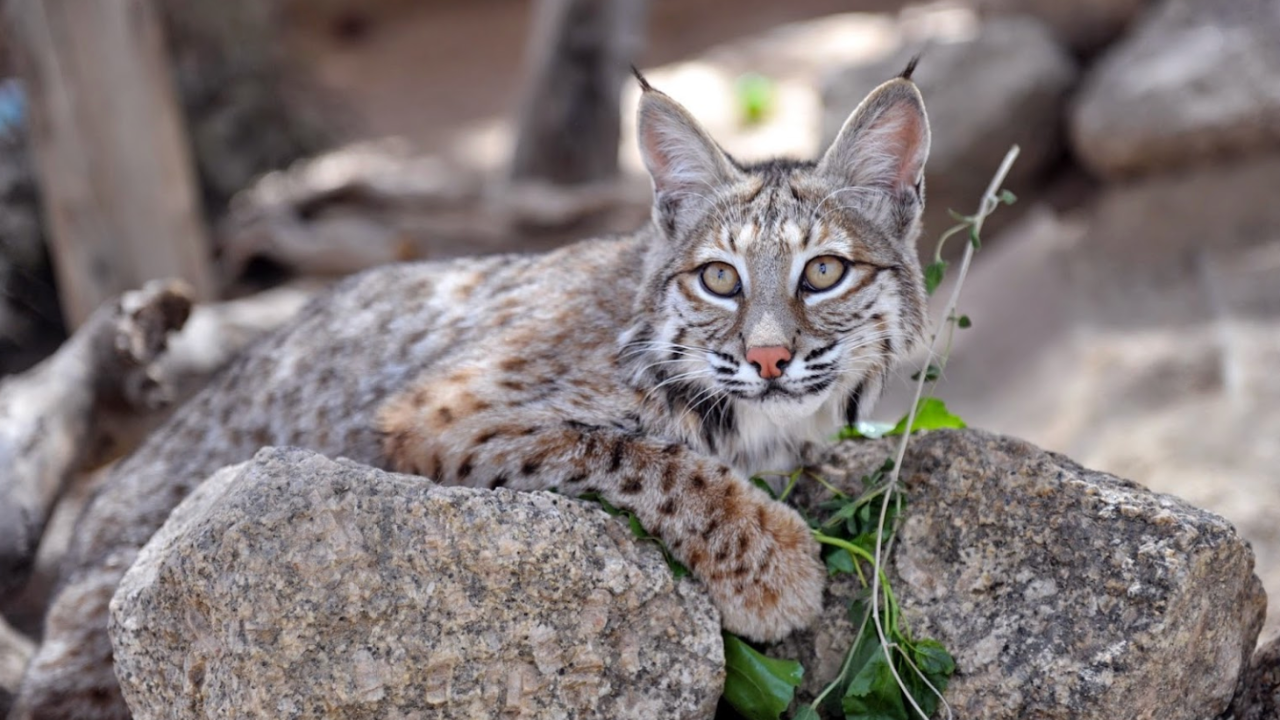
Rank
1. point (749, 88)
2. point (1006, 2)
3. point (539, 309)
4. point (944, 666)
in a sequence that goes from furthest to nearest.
Result: point (749, 88)
point (1006, 2)
point (539, 309)
point (944, 666)

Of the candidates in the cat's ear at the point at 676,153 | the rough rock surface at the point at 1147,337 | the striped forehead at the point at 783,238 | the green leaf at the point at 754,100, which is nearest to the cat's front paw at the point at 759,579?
the striped forehead at the point at 783,238

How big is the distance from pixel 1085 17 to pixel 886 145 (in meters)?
6.83

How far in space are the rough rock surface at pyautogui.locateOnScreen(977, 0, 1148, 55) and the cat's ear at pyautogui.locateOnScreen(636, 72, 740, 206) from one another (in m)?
6.83

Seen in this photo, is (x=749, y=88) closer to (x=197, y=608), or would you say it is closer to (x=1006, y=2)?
(x=1006, y=2)

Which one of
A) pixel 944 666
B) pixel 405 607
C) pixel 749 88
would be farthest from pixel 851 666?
pixel 749 88

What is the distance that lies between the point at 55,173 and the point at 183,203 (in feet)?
2.82

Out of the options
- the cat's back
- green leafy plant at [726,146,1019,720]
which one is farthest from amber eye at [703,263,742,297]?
green leafy plant at [726,146,1019,720]

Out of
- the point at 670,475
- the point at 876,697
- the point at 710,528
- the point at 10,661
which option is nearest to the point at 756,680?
the point at 876,697

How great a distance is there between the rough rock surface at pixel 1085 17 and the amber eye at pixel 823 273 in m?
7.06

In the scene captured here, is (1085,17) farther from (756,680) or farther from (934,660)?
(756,680)

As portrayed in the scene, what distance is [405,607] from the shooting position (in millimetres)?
3061

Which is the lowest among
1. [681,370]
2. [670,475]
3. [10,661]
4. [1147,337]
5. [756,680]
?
[10,661]

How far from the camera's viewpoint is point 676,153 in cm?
389

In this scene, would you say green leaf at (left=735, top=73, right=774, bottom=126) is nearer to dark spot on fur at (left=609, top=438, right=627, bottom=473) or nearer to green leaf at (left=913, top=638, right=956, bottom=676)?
dark spot on fur at (left=609, top=438, right=627, bottom=473)
